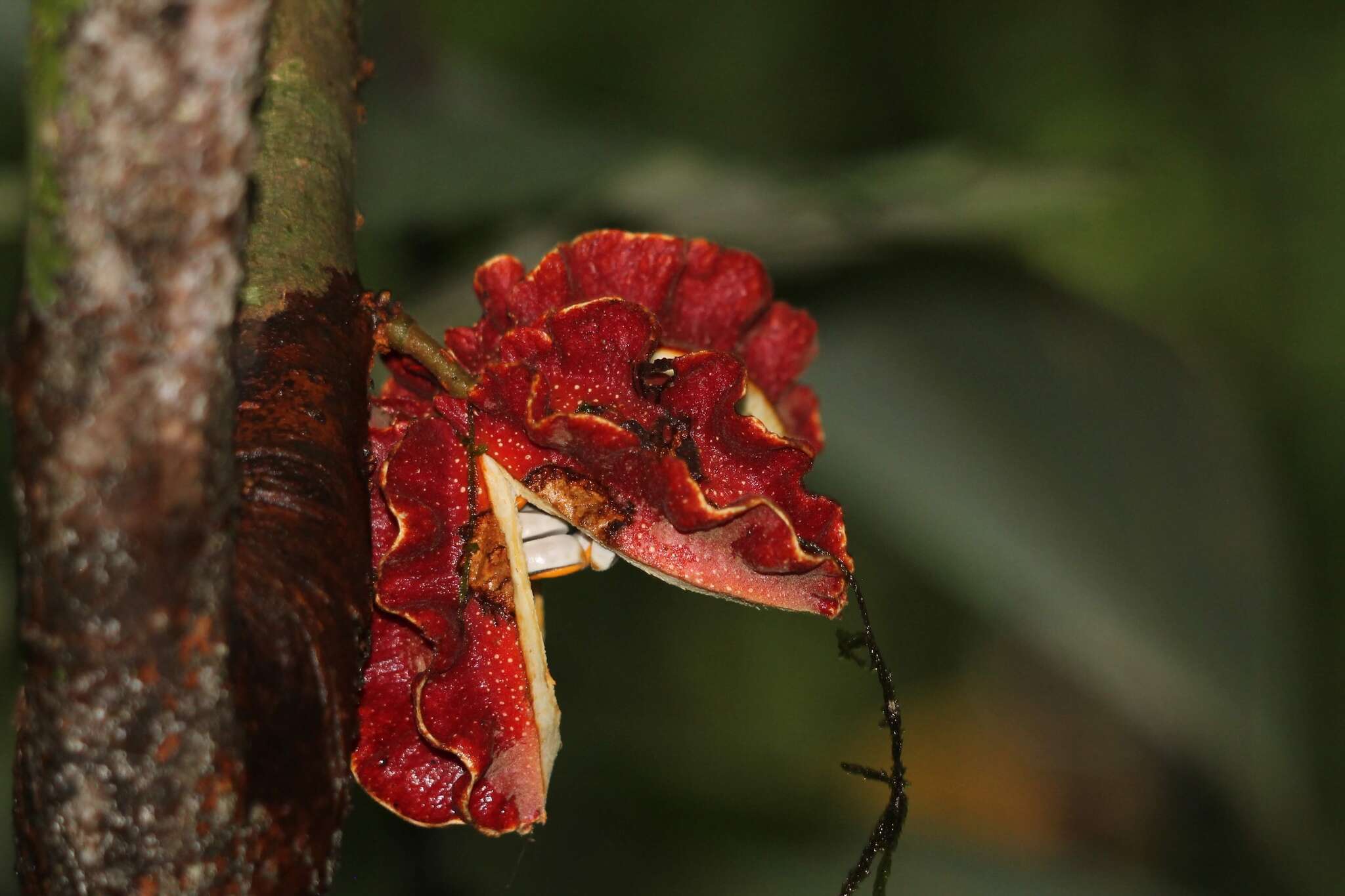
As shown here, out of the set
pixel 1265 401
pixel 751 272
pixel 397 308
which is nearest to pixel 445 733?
pixel 397 308

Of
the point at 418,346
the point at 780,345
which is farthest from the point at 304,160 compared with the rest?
the point at 780,345

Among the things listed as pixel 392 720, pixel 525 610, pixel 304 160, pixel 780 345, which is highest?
pixel 780 345

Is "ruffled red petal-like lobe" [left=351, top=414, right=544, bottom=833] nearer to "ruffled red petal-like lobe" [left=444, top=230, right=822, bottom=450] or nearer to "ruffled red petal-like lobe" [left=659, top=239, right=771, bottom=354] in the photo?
"ruffled red petal-like lobe" [left=444, top=230, right=822, bottom=450]

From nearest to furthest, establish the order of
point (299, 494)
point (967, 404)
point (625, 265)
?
point (299, 494)
point (625, 265)
point (967, 404)

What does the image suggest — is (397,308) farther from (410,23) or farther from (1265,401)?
(1265,401)

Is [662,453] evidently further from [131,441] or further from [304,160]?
[131,441]

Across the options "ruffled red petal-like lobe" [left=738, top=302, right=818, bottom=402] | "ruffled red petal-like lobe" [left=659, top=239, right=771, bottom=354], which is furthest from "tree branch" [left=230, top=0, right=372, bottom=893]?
"ruffled red petal-like lobe" [left=738, top=302, right=818, bottom=402]

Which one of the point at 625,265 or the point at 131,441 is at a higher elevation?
the point at 625,265

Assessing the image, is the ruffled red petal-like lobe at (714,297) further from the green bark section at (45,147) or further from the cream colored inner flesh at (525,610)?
the green bark section at (45,147)
